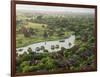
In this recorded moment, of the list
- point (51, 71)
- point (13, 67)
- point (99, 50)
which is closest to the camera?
point (13, 67)

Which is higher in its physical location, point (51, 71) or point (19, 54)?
point (19, 54)

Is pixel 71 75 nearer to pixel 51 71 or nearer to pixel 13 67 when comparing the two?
Answer: pixel 51 71

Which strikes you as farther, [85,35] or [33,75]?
[85,35]

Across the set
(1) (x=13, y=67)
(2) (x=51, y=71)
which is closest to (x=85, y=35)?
(2) (x=51, y=71)

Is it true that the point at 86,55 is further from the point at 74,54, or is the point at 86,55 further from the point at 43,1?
the point at 43,1

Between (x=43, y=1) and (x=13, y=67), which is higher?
(x=43, y=1)

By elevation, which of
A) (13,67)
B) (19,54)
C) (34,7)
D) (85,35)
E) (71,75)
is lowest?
(71,75)

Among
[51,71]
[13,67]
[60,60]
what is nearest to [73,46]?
[60,60]

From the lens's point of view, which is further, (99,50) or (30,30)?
(99,50)

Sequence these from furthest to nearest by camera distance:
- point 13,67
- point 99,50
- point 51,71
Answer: point 99,50, point 51,71, point 13,67
